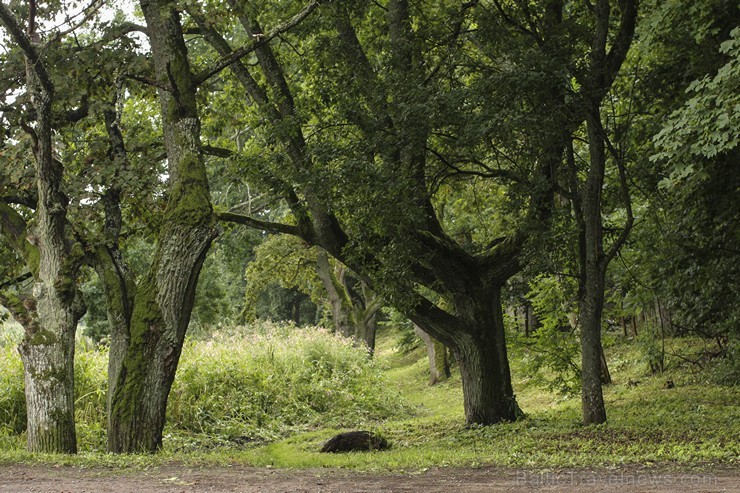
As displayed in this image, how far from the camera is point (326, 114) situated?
492 inches

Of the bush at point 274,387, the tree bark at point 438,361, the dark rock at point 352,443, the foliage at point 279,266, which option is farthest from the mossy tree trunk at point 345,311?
the dark rock at point 352,443

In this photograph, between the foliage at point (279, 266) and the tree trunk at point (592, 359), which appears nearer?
the tree trunk at point (592, 359)

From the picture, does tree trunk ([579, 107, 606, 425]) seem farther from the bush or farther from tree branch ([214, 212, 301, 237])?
the bush

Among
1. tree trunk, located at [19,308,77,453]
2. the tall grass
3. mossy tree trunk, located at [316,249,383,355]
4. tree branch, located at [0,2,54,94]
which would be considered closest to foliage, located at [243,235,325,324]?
mossy tree trunk, located at [316,249,383,355]

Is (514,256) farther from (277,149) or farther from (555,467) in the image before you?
(555,467)

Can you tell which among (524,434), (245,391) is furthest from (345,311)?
(524,434)

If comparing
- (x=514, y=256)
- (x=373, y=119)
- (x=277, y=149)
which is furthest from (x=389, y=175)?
(x=514, y=256)

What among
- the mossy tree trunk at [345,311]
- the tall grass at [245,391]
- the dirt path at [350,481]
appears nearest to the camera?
the dirt path at [350,481]

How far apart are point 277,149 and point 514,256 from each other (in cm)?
435

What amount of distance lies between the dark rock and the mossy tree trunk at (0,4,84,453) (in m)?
3.35

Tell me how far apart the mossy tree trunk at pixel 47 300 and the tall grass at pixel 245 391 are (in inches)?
91.1

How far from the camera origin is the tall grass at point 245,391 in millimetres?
12969

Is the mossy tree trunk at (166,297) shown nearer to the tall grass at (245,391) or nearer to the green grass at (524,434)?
the green grass at (524,434)

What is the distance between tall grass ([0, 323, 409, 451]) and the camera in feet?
42.5
